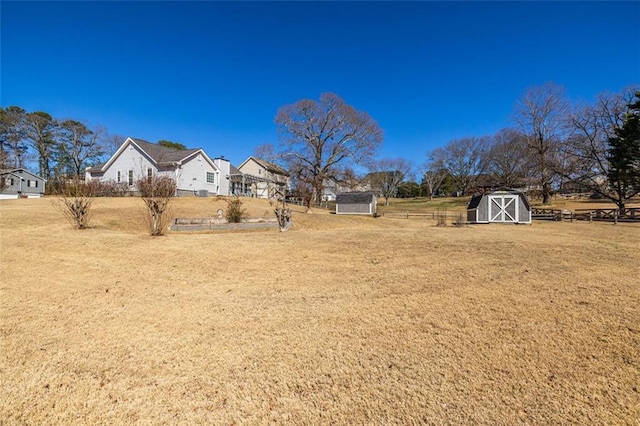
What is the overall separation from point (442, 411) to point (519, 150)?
56504mm

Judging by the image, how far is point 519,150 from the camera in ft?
156

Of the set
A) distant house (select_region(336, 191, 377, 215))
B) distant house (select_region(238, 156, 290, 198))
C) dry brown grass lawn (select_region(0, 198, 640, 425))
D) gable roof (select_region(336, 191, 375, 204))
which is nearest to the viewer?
dry brown grass lawn (select_region(0, 198, 640, 425))

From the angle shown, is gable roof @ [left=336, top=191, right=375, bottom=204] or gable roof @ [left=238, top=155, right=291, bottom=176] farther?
gable roof @ [left=238, top=155, right=291, bottom=176]

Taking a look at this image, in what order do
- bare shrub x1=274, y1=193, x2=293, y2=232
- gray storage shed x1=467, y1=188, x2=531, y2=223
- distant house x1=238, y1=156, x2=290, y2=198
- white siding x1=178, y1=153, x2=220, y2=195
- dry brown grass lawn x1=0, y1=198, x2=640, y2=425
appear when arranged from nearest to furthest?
1. dry brown grass lawn x1=0, y1=198, x2=640, y2=425
2. bare shrub x1=274, y1=193, x2=293, y2=232
3. gray storage shed x1=467, y1=188, x2=531, y2=223
4. white siding x1=178, y1=153, x2=220, y2=195
5. distant house x1=238, y1=156, x2=290, y2=198

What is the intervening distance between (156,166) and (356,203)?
→ 72.9 feet

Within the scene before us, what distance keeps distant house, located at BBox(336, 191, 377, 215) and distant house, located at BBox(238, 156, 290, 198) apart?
34.9 ft

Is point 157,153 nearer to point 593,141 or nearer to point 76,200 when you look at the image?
point 76,200

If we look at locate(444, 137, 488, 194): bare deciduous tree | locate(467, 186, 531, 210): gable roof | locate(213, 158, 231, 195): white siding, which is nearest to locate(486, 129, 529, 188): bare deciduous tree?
locate(444, 137, 488, 194): bare deciduous tree

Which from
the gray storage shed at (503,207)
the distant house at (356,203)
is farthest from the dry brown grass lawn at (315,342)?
the distant house at (356,203)

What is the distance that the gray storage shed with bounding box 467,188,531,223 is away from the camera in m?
23.1

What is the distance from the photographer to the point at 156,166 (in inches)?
1125

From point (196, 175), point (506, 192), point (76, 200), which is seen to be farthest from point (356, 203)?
point (76, 200)

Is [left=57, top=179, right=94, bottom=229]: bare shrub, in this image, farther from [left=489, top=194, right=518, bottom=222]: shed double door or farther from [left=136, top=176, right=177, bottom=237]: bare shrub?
[left=489, top=194, right=518, bottom=222]: shed double door

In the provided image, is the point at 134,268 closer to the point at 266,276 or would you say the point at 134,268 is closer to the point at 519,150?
the point at 266,276
